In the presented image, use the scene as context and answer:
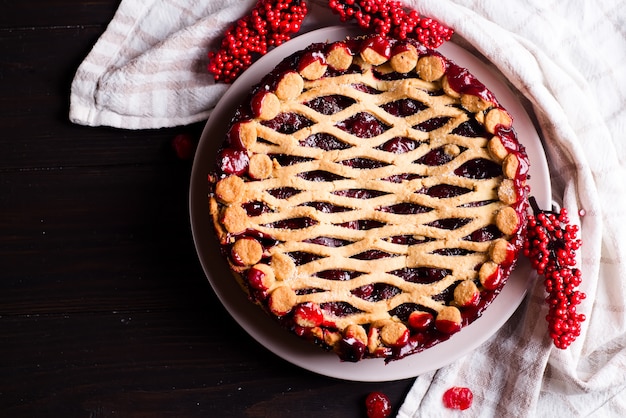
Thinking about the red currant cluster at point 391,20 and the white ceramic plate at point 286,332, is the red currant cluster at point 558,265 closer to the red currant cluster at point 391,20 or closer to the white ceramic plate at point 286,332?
the white ceramic plate at point 286,332

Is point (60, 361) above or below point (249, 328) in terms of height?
below

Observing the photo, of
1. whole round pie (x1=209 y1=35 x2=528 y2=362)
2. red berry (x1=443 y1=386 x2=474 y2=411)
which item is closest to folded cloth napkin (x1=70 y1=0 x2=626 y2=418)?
red berry (x1=443 y1=386 x2=474 y2=411)

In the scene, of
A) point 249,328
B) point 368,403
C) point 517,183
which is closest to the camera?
point 517,183

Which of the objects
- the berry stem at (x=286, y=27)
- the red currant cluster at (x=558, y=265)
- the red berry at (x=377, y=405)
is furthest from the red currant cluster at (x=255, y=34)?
the red berry at (x=377, y=405)

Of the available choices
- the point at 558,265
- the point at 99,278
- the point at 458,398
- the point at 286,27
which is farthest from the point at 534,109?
the point at 99,278

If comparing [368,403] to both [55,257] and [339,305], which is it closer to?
[339,305]

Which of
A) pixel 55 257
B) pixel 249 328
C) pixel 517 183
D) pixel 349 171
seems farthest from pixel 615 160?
pixel 55 257

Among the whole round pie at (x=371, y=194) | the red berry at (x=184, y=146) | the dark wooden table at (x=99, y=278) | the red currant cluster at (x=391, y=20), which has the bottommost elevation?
the dark wooden table at (x=99, y=278)
